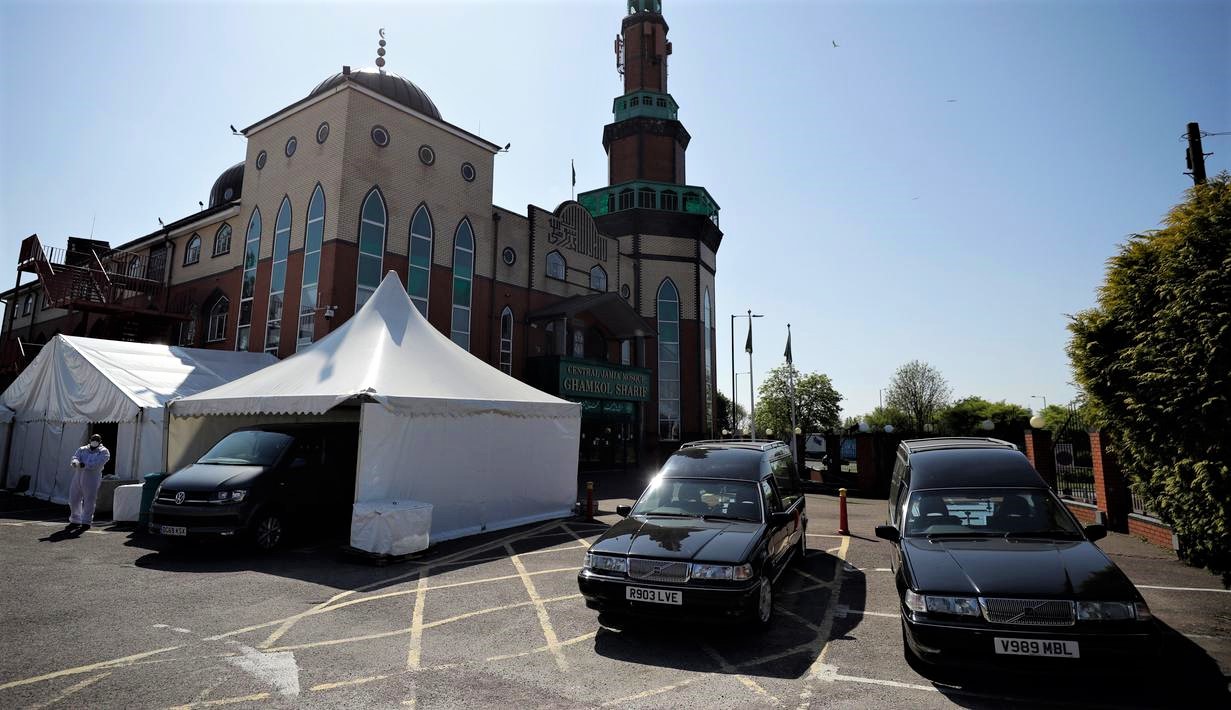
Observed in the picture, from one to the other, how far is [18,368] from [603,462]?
2306cm

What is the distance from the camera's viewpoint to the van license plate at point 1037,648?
4.09 metres

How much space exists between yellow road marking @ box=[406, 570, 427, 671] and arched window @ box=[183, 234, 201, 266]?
23.6 m

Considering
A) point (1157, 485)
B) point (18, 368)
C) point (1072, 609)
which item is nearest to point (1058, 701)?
point (1072, 609)

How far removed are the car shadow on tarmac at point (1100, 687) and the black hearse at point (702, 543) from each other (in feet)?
5.06

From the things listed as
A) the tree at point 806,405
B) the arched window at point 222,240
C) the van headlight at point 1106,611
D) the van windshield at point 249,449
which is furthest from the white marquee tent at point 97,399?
the tree at point 806,405

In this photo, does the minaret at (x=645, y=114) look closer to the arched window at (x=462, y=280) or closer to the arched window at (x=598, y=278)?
the arched window at (x=598, y=278)

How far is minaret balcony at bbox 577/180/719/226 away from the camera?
105 feet

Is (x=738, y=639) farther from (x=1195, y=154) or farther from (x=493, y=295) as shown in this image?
(x=493, y=295)

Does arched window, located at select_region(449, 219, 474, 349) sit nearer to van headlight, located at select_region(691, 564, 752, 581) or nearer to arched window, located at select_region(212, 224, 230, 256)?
arched window, located at select_region(212, 224, 230, 256)

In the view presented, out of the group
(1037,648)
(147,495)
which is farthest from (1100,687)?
(147,495)

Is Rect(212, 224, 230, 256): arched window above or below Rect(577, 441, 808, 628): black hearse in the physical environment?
above

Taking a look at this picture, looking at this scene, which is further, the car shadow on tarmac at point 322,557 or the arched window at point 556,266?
the arched window at point 556,266

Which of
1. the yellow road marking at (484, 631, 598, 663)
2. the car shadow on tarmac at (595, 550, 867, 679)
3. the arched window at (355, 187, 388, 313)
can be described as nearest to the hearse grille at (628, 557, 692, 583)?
the car shadow on tarmac at (595, 550, 867, 679)

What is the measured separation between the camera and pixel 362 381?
9875 millimetres
